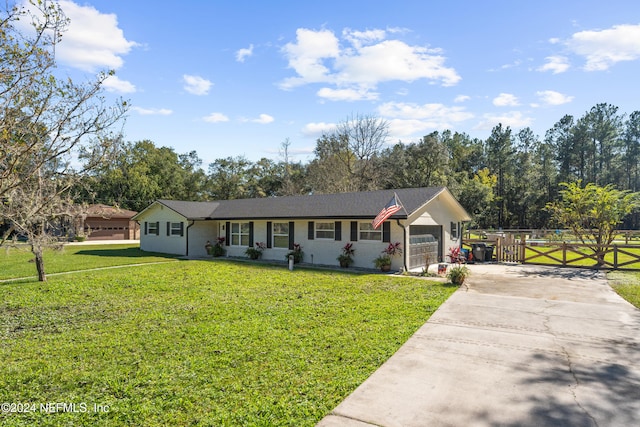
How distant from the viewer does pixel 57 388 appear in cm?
448

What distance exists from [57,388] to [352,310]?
18.4 feet

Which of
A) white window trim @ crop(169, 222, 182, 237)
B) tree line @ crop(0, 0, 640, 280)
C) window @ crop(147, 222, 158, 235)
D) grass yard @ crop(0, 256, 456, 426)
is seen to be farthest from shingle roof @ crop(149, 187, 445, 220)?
tree line @ crop(0, 0, 640, 280)

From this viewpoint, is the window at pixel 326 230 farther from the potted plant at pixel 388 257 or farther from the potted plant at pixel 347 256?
the potted plant at pixel 388 257

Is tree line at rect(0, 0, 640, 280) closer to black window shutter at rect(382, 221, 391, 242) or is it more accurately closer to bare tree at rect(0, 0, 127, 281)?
bare tree at rect(0, 0, 127, 281)

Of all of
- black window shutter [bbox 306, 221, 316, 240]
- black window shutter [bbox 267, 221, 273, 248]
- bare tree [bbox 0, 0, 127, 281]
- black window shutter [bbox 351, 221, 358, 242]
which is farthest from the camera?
black window shutter [bbox 267, 221, 273, 248]

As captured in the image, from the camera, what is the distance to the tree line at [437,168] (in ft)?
126

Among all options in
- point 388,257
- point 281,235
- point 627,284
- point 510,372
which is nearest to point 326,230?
point 281,235

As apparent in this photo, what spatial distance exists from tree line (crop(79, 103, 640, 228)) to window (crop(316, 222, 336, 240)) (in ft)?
64.6

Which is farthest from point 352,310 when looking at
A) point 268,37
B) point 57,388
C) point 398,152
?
point 398,152

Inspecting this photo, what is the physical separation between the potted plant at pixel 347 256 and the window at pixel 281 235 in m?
3.69

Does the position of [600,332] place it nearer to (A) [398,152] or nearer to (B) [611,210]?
(B) [611,210]

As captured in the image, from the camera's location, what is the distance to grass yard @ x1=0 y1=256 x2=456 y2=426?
4.00m

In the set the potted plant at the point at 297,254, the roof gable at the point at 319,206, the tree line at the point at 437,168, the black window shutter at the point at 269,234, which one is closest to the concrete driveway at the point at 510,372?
the roof gable at the point at 319,206

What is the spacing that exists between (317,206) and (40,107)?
1423 centimetres
